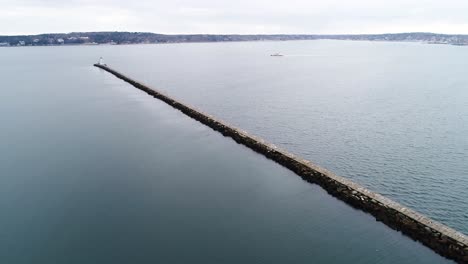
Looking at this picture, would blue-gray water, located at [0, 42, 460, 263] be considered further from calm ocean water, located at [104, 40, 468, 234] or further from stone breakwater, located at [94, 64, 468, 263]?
stone breakwater, located at [94, 64, 468, 263]

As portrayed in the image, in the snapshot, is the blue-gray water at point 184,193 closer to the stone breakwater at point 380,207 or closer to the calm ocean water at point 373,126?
the calm ocean water at point 373,126

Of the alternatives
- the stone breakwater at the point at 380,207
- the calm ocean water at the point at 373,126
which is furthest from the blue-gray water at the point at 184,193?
the stone breakwater at the point at 380,207

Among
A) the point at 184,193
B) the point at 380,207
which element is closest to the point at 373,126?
the point at 380,207

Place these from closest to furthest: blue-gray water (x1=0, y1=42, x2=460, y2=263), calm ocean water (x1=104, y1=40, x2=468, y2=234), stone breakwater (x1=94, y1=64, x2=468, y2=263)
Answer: stone breakwater (x1=94, y1=64, x2=468, y2=263)
blue-gray water (x1=0, y1=42, x2=460, y2=263)
calm ocean water (x1=104, y1=40, x2=468, y2=234)

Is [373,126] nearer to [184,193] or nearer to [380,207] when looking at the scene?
[380,207]

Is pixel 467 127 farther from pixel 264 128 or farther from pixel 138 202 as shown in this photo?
pixel 138 202

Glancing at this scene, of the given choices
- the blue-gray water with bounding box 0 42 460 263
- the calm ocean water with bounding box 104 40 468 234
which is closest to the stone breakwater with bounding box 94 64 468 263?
the blue-gray water with bounding box 0 42 460 263

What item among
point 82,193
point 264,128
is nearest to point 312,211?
point 82,193

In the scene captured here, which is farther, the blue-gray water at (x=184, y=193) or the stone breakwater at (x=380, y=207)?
the blue-gray water at (x=184, y=193)
